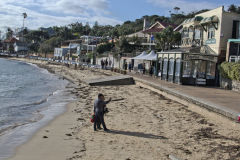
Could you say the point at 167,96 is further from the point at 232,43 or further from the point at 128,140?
the point at 128,140

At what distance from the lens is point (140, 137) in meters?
9.34

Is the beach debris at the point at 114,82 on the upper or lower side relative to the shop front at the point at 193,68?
lower

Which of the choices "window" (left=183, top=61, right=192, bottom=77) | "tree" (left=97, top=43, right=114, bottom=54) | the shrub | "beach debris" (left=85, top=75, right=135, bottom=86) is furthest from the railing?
"tree" (left=97, top=43, right=114, bottom=54)

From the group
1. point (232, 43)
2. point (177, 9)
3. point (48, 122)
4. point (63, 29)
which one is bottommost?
point (48, 122)

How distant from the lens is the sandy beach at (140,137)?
7.69 metres

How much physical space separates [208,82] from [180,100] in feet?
26.3

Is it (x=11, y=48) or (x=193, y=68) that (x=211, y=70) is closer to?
(x=193, y=68)

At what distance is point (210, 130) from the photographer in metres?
9.75

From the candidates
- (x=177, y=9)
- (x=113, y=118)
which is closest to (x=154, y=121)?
(x=113, y=118)

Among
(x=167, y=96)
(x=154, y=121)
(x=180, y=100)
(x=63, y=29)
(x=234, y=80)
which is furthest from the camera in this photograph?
(x=63, y=29)

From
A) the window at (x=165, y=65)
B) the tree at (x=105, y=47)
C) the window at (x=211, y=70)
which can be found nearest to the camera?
the window at (x=211, y=70)

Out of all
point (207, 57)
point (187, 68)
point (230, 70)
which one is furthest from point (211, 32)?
point (230, 70)

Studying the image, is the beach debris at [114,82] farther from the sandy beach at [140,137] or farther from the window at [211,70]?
the sandy beach at [140,137]

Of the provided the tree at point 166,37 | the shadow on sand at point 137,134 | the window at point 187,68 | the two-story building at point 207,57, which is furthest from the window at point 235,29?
the tree at point 166,37
